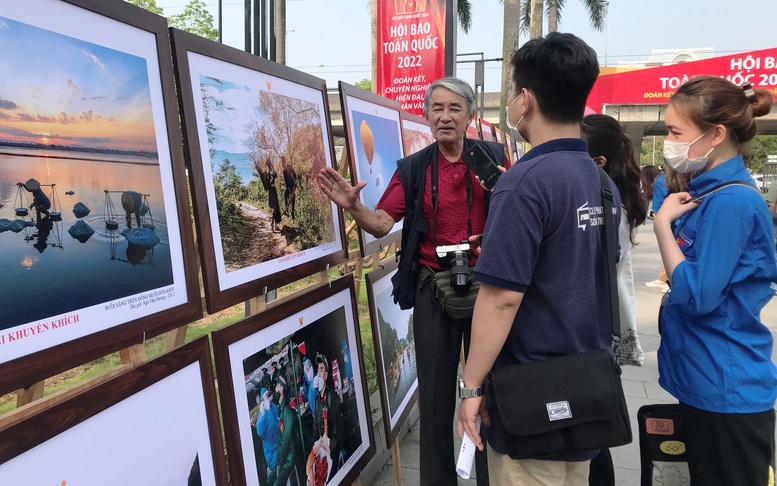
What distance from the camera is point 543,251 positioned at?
1542 mm

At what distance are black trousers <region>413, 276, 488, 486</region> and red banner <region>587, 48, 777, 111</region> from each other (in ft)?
61.6

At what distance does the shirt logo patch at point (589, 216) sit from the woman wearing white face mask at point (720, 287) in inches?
18.2

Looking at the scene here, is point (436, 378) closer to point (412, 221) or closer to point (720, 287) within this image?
point (412, 221)

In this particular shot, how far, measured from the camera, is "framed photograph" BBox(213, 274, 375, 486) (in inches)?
69.7

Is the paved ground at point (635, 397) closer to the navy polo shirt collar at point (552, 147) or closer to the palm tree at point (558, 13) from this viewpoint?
the navy polo shirt collar at point (552, 147)

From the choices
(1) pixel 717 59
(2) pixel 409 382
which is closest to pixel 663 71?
(1) pixel 717 59

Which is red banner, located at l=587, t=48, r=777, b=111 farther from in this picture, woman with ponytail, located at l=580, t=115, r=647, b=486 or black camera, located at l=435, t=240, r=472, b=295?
black camera, located at l=435, t=240, r=472, b=295

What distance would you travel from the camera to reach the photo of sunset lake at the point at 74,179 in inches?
44.1

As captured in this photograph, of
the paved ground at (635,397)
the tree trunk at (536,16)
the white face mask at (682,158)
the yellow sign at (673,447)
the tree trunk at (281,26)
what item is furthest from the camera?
the tree trunk at (536,16)

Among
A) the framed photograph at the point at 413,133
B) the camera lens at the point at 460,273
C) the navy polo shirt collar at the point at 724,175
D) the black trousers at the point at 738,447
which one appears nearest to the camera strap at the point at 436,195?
the camera lens at the point at 460,273

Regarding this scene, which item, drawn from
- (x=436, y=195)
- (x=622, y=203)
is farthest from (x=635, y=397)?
(x=436, y=195)

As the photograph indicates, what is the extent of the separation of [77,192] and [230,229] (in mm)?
566

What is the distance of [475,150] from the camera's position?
2455 mm

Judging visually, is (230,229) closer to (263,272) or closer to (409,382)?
(263,272)
